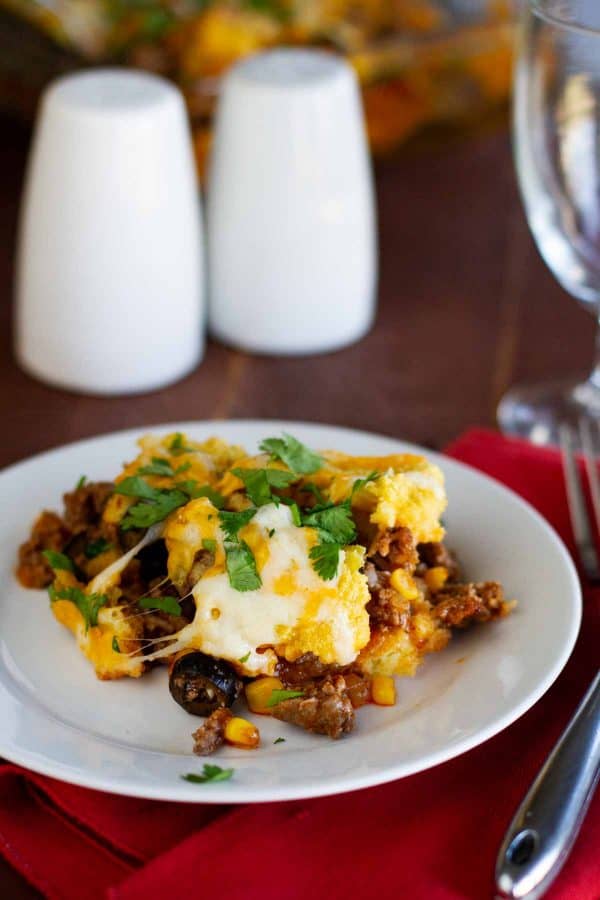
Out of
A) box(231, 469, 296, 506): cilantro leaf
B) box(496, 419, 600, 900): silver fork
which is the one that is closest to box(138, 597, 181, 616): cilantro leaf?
box(231, 469, 296, 506): cilantro leaf

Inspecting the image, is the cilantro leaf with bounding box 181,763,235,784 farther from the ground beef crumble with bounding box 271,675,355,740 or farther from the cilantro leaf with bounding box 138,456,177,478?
the cilantro leaf with bounding box 138,456,177,478

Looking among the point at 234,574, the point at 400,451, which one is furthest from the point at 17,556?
the point at 400,451

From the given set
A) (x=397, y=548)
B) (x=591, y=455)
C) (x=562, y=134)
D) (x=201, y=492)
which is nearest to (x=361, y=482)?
(x=397, y=548)

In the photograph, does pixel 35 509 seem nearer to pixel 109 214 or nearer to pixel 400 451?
pixel 400 451

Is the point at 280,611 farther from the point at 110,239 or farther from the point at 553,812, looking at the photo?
the point at 110,239

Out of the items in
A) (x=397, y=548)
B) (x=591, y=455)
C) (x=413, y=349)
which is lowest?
(x=413, y=349)

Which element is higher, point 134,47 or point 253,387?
point 134,47
